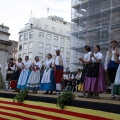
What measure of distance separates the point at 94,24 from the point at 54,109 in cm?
2118

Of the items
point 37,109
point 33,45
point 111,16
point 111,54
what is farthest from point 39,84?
point 33,45

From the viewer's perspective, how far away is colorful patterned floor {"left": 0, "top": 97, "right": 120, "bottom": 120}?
412cm

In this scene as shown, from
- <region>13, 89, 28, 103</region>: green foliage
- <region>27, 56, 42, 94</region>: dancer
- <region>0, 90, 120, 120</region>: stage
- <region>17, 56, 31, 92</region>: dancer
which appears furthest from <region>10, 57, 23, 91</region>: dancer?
<region>13, 89, 28, 103</region>: green foliage

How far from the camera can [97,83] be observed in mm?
5559

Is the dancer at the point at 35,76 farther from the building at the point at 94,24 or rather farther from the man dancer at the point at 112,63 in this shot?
the building at the point at 94,24

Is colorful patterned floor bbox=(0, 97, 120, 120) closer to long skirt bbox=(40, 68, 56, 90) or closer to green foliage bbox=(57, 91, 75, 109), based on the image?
green foliage bbox=(57, 91, 75, 109)

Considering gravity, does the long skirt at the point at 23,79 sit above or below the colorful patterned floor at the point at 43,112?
above

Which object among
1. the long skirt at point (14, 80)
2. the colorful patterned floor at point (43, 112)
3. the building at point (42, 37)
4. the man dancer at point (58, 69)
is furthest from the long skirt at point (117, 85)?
the building at point (42, 37)

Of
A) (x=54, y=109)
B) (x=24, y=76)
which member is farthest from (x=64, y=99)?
(x=24, y=76)

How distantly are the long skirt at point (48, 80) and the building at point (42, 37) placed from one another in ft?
129

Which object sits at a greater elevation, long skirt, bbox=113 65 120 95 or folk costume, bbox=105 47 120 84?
folk costume, bbox=105 47 120 84

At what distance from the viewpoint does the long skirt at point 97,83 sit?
18.1 ft

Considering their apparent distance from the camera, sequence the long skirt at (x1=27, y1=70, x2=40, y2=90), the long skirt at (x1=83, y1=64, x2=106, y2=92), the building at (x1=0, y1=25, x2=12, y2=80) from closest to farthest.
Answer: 1. the long skirt at (x1=83, y1=64, x2=106, y2=92)
2. the long skirt at (x1=27, y1=70, x2=40, y2=90)
3. the building at (x1=0, y1=25, x2=12, y2=80)

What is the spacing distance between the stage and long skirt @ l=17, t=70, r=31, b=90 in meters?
1.25
